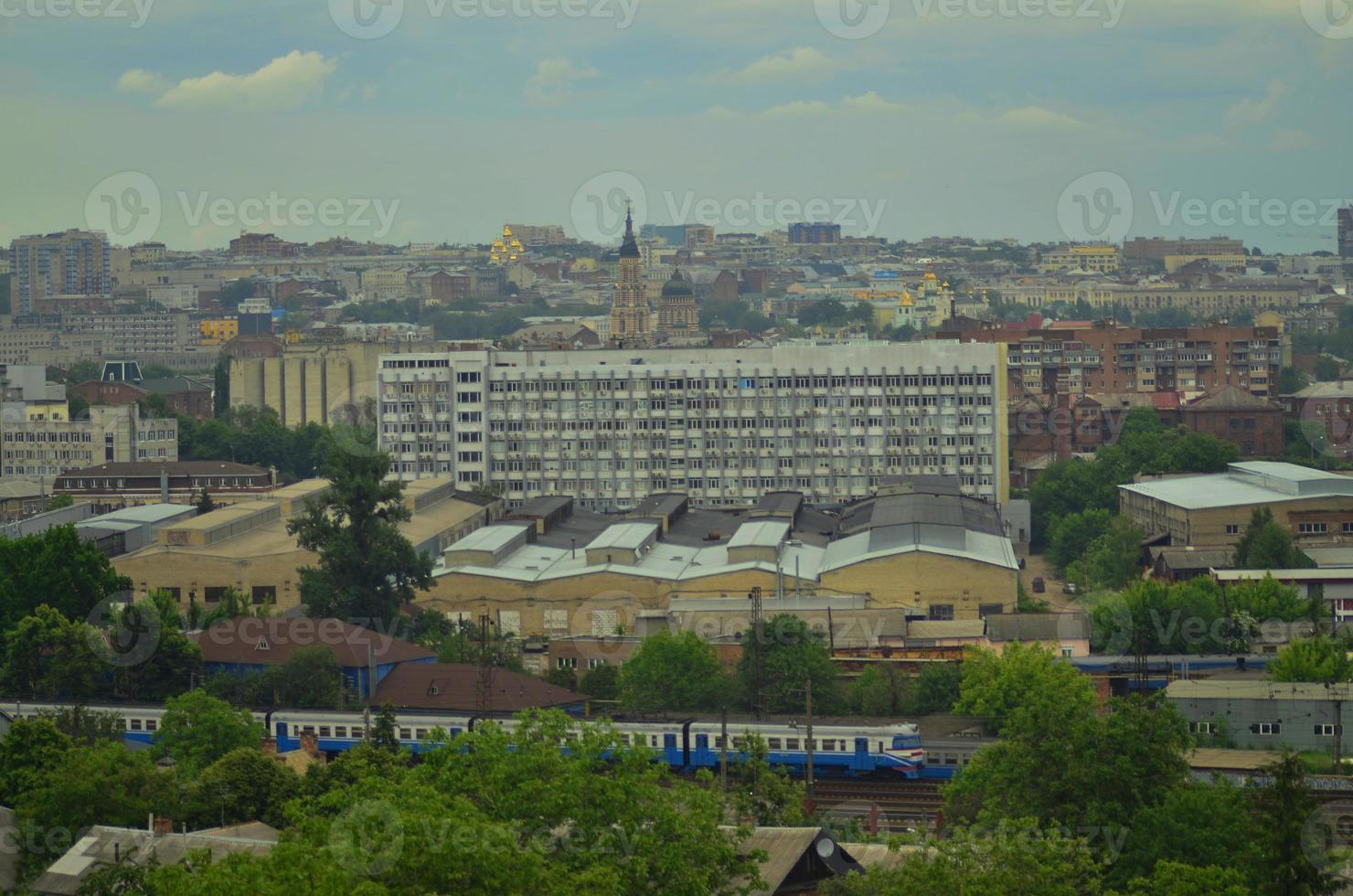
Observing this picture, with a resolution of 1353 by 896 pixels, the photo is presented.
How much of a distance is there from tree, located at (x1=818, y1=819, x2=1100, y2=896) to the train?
920cm

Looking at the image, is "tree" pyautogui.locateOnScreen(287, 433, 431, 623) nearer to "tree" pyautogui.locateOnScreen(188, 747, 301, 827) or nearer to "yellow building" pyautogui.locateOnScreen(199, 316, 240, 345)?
"tree" pyautogui.locateOnScreen(188, 747, 301, 827)

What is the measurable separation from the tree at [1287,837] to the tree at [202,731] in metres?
13.7

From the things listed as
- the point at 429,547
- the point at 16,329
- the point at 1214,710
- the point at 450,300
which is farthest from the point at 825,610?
the point at 450,300

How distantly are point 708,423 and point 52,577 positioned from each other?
23.2 meters

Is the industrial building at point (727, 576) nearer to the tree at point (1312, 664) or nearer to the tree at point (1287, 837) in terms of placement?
the tree at point (1312, 664)

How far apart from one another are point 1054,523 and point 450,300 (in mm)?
127907

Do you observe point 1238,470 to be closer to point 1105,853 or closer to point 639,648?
point 639,648

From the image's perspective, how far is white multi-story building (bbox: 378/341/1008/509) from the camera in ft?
188

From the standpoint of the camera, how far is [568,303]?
182m

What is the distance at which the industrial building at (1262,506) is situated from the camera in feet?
154

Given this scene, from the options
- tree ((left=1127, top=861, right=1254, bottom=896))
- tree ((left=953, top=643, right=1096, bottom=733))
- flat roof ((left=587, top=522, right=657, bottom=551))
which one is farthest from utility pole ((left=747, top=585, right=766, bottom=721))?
tree ((left=1127, top=861, right=1254, bottom=896))

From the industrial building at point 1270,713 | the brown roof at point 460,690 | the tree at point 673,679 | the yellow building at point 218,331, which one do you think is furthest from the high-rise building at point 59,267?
the industrial building at point 1270,713

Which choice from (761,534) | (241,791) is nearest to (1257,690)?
(241,791)

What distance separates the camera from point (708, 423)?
190ft
